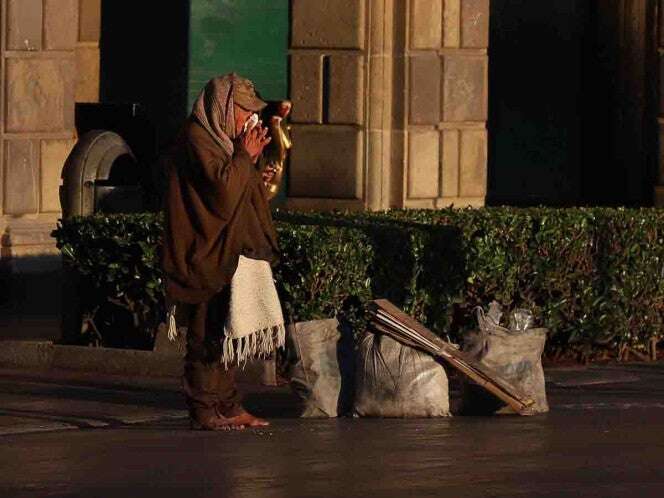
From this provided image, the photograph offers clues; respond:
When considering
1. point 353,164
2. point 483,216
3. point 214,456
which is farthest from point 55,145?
point 214,456

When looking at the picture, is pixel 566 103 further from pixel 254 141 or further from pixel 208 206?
pixel 208 206

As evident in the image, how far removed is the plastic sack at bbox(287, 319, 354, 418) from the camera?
1187 cm

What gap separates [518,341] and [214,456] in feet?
7.69

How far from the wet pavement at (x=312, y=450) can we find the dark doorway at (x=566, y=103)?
778 centimetres

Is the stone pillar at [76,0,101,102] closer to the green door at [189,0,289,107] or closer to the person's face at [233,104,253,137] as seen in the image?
the green door at [189,0,289,107]

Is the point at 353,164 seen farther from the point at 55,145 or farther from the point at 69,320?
the point at 69,320

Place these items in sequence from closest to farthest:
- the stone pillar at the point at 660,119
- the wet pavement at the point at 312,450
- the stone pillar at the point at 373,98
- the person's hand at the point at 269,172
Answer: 1. the wet pavement at the point at 312,450
2. the person's hand at the point at 269,172
3. the stone pillar at the point at 373,98
4. the stone pillar at the point at 660,119

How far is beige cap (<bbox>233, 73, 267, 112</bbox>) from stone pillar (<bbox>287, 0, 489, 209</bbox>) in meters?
7.17

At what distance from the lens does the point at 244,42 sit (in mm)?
18625

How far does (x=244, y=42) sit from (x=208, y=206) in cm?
770

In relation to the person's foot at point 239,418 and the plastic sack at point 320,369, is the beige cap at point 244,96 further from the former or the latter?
the person's foot at point 239,418

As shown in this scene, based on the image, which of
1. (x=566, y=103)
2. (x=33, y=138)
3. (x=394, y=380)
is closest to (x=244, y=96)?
(x=394, y=380)

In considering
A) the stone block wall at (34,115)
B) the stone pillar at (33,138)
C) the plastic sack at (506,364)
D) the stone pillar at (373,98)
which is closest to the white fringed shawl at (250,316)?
the plastic sack at (506,364)

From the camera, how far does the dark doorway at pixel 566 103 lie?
2069 cm
